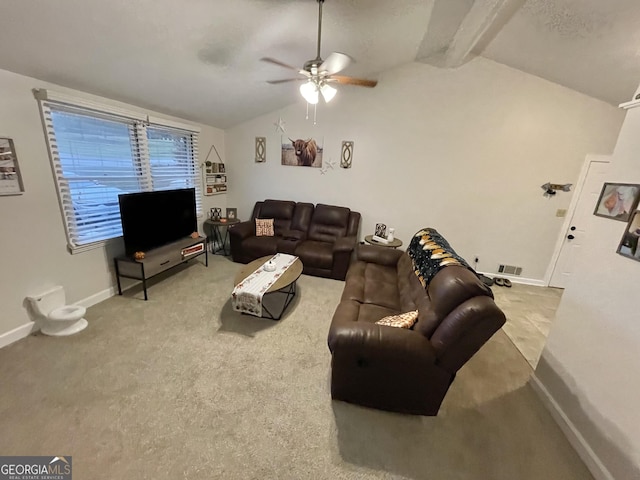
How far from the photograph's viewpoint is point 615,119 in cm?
336

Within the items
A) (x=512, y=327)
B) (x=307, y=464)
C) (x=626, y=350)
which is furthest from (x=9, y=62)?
(x=512, y=327)

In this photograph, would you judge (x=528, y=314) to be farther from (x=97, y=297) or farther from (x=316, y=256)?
(x=97, y=297)

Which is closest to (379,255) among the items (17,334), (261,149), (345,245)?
(345,245)

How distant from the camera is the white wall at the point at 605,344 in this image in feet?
4.45

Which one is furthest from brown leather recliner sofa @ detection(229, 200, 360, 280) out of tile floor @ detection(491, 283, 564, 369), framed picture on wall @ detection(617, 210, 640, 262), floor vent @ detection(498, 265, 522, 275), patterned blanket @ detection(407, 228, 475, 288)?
framed picture on wall @ detection(617, 210, 640, 262)

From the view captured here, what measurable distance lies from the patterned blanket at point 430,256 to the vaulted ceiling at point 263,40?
1997mm

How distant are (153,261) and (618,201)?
3.99m

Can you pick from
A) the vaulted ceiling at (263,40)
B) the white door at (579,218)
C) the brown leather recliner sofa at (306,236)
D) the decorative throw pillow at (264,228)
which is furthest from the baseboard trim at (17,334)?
the white door at (579,218)

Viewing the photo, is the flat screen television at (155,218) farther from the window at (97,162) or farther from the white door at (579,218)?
the white door at (579,218)

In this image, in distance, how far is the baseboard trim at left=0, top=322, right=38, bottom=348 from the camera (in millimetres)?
2113

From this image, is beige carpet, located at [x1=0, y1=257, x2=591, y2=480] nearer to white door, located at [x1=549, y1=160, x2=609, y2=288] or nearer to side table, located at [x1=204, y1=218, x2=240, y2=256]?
side table, located at [x1=204, y1=218, x2=240, y2=256]

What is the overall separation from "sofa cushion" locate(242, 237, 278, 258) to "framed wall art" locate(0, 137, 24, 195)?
235cm

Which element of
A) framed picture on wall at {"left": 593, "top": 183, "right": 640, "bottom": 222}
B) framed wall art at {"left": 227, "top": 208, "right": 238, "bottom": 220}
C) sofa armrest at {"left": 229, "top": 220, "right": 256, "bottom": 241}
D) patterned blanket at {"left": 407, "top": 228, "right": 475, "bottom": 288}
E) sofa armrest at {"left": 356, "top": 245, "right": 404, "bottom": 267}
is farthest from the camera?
framed wall art at {"left": 227, "top": 208, "right": 238, "bottom": 220}

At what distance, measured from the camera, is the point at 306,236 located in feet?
14.2
